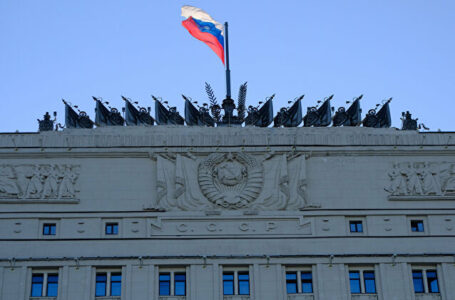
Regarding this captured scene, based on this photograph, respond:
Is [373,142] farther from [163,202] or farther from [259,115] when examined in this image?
[163,202]

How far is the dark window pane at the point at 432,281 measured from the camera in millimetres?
37906

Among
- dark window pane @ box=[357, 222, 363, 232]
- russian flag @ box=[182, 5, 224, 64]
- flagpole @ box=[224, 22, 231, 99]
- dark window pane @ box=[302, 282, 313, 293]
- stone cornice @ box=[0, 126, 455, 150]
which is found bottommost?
dark window pane @ box=[302, 282, 313, 293]

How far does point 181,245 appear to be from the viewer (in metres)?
38.3

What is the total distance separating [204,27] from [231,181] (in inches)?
347

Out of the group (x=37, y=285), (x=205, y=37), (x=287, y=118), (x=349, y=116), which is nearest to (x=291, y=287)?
(x=287, y=118)

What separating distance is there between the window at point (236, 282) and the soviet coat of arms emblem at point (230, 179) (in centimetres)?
267

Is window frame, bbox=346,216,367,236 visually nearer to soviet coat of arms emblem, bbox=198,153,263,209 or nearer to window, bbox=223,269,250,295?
soviet coat of arms emblem, bbox=198,153,263,209

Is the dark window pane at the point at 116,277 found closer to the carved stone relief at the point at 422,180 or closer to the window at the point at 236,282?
the window at the point at 236,282

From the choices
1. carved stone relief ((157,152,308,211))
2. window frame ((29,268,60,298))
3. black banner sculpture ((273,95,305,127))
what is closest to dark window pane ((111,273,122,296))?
window frame ((29,268,60,298))

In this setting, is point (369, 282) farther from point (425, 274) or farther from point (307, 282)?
point (307, 282)

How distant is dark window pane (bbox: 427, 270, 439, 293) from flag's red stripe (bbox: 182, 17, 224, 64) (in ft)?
43.4

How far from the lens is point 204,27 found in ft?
149

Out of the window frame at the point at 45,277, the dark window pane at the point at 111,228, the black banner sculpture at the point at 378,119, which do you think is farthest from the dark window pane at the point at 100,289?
the black banner sculpture at the point at 378,119

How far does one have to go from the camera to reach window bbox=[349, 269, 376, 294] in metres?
37.8
